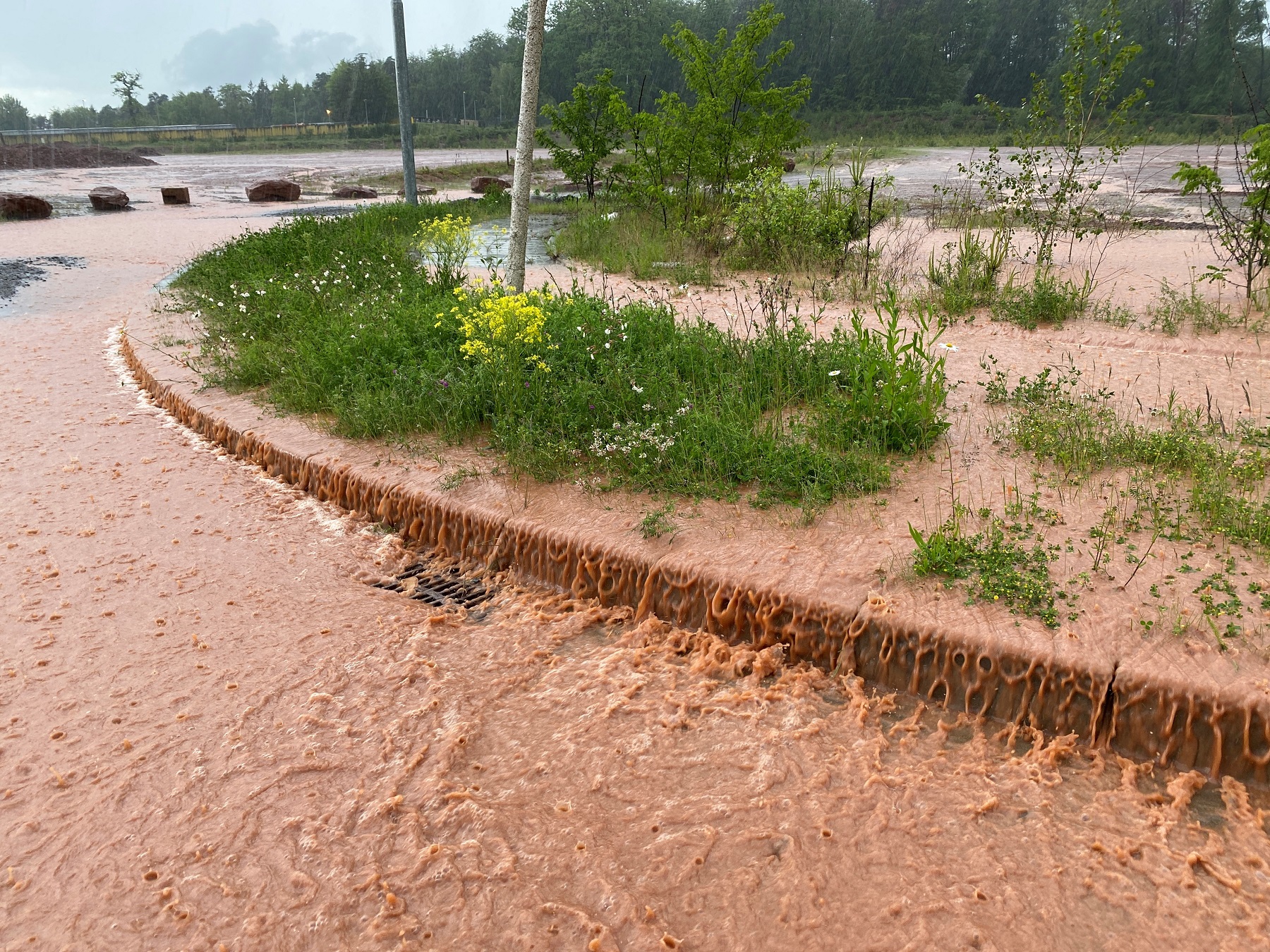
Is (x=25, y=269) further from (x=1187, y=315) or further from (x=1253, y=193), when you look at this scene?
(x=1253, y=193)

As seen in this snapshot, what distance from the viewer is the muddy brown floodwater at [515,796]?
9.13 ft

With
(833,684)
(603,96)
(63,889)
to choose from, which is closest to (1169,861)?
(833,684)

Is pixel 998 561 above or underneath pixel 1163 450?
underneath

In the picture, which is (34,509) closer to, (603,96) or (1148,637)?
(1148,637)

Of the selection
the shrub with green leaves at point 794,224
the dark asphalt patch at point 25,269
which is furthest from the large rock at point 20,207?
the shrub with green leaves at point 794,224

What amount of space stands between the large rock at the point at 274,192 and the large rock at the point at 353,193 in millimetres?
1093

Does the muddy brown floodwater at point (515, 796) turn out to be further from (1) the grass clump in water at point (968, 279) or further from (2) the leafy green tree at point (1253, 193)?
(2) the leafy green tree at point (1253, 193)

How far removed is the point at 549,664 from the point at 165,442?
4.47 metres

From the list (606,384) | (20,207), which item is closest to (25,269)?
(20,207)

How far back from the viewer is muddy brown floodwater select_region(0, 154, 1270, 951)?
2783 millimetres

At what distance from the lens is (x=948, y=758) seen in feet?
11.3

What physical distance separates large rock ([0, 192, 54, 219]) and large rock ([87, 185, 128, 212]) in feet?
5.79

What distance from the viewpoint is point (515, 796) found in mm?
3348

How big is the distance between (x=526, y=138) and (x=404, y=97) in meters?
9.70
